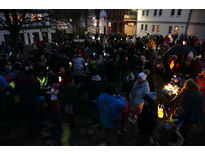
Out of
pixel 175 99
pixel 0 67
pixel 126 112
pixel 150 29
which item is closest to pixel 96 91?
pixel 126 112

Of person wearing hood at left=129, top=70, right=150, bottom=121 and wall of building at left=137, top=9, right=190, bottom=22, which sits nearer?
person wearing hood at left=129, top=70, right=150, bottom=121

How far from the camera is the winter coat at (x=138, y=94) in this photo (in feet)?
14.8

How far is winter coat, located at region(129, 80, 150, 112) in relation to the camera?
4.50 metres

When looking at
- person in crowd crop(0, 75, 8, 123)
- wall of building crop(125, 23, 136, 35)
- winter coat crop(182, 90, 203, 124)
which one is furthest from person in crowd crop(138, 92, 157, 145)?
wall of building crop(125, 23, 136, 35)

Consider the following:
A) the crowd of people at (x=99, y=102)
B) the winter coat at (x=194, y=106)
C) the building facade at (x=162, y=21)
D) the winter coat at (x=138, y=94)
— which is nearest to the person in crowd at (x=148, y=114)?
the crowd of people at (x=99, y=102)

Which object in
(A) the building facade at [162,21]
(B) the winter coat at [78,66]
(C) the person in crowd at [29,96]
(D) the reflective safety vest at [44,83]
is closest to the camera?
(C) the person in crowd at [29,96]

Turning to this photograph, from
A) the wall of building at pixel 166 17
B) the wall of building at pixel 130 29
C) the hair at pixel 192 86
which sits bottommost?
the hair at pixel 192 86

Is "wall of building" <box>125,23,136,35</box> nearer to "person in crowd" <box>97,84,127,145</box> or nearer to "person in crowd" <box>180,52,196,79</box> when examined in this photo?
"person in crowd" <box>180,52,196,79</box>

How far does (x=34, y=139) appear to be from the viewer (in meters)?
4.32

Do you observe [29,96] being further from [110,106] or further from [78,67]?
[78,67]

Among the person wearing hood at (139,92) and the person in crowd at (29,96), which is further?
the person wearing hood at (139,92)

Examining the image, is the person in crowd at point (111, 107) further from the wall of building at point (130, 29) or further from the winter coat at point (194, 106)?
the wall of building at point (130, 29)
